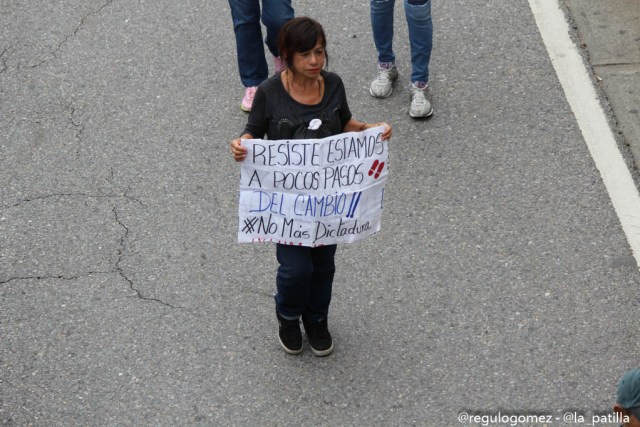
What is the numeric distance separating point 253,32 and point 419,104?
1108mm

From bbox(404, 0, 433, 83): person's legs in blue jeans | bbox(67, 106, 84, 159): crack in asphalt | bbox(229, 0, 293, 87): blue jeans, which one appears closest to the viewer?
bbox(404, 0, 433, 83): person's legs in blue jeans

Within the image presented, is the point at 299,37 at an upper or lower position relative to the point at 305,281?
upper

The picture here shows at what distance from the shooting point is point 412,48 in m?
6.24

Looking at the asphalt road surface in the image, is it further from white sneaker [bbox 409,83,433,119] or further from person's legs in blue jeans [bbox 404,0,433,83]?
person's legs in blue jeans [bbox 404,0,433,83]

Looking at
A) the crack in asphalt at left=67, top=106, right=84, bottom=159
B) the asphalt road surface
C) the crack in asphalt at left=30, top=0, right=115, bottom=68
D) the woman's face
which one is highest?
the woman's face

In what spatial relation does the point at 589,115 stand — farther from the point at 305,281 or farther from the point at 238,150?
the point at 238,150

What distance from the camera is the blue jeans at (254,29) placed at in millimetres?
Result: 6148

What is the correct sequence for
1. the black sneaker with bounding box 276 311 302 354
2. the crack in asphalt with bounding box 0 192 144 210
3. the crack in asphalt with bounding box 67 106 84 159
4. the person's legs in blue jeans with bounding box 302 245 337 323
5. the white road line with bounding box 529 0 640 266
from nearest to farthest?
the person's legs in blue jeans with bounding box 302 245 337 323, the black sneaker with bounding box 276 311 302 354, the white road line with bounding box 529 0 640 266, the crack in asphalt with bounding box 0 192 144 210, the crack in asphalt with bounding box 67 106 84 159

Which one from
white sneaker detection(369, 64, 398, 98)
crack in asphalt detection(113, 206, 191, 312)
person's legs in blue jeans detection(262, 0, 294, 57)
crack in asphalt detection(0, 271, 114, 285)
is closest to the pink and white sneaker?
person's legs in blue jeans detection(262, 0, 294, 57)

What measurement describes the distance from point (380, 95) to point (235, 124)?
938mm

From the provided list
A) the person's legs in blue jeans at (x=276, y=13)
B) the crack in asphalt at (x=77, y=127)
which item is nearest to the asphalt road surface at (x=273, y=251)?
the crack in asphalt at (x=77, y=127)

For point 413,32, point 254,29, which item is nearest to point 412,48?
point 413,32

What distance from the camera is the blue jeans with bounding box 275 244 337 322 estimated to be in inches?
176

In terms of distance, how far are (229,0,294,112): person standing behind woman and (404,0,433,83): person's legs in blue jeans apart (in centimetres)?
73
